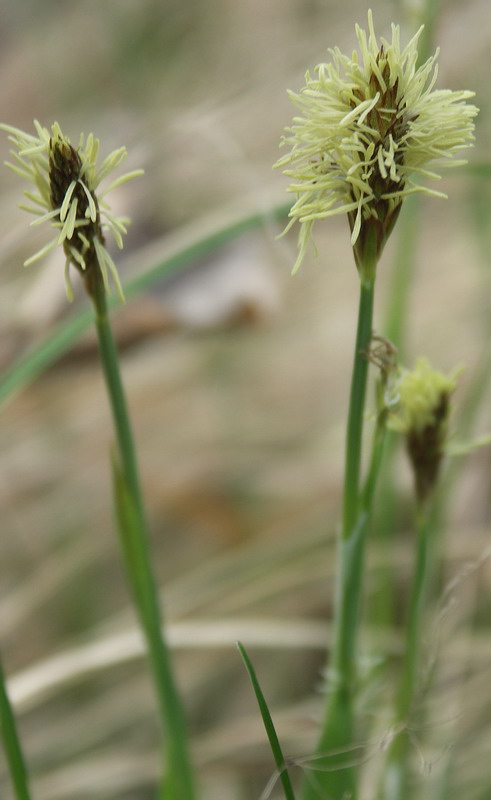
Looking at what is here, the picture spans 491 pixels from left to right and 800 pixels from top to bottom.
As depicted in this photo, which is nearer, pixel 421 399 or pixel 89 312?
pixel 421 399

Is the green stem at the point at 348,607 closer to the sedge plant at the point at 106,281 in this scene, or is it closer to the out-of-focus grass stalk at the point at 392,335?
the sedge plant at the point at 106,281

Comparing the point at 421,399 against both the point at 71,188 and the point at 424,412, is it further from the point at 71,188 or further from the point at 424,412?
the point at 71,188

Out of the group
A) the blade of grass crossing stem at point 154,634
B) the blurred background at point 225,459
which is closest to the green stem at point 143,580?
the blade of grass crossing stem at point 154,634

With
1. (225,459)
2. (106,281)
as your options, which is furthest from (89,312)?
(225,459)

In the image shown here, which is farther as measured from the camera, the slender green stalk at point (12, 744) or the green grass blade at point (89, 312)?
the green grass blade at point (89, 312)

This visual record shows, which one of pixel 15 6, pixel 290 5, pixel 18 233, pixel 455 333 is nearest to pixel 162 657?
pixel 18 233

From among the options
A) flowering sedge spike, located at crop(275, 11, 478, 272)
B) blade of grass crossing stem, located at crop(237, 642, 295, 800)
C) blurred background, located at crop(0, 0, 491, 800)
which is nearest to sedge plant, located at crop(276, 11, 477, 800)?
flowering sedge spike, located at crop(275, 11, 478, 272)
